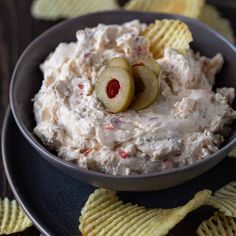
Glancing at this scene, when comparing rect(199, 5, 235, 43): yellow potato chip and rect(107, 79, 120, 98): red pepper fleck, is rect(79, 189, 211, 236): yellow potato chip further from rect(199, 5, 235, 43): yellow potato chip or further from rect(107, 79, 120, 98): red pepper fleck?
rect(199, 5, 235, 43): yellow potato chip

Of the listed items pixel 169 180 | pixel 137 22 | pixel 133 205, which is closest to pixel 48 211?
pixel 133 205

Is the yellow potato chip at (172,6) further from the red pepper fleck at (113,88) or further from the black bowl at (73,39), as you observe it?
the red pepper fleck at (113,88)

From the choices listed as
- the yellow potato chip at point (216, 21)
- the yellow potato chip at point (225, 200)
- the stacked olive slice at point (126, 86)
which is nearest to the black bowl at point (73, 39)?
the yellow potato chip at point (225, 200)

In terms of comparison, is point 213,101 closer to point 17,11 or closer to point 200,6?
point 200,6

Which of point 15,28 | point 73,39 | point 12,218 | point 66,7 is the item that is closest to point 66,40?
point 73,39

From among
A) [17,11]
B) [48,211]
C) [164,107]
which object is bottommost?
[48,211]
